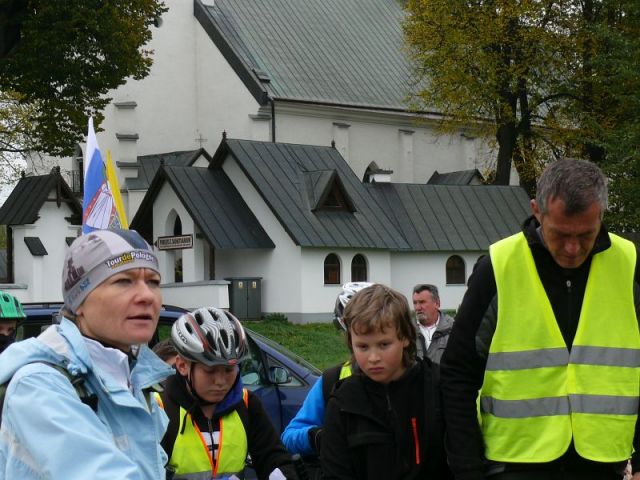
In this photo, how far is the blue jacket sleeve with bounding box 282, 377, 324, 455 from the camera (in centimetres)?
531

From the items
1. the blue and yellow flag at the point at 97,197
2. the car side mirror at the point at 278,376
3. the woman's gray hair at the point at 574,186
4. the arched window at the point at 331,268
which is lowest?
the car side mirror at the point at 278,376

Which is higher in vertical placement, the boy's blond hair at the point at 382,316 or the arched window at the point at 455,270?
the arched window at the point at 455,270

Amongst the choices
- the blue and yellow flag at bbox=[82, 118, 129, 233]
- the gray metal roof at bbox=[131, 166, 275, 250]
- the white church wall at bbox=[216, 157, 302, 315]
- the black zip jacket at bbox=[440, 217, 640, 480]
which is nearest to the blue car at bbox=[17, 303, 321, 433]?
the blue and yellow flag at bbox=[82, 118, 129, 233]

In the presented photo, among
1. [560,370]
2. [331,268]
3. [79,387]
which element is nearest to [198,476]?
[560,370]

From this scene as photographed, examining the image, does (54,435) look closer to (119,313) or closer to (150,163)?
(119,313)

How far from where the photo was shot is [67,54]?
102ft

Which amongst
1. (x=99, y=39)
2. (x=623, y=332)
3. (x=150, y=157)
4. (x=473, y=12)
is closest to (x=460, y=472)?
(x=623, y=332)

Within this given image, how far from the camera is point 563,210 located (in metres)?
4.02

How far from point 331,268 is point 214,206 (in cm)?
430

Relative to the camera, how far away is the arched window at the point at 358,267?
38000 mm

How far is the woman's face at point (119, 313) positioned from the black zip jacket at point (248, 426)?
1824mm

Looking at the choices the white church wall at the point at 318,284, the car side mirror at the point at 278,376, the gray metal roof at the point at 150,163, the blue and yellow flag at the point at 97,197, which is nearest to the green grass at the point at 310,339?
the white church wall at the point at 318,284

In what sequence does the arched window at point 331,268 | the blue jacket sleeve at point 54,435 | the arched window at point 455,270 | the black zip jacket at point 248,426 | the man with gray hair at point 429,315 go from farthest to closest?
the arched window at point 455,270 < the arched window at point 331,268 < the man with gray hair at point 429,315 < the black zip jacket at point 248,426 < the blue jacket sleeve at point 54,435

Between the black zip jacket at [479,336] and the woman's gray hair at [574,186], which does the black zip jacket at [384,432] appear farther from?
the woman's gray hair at [574,186]
